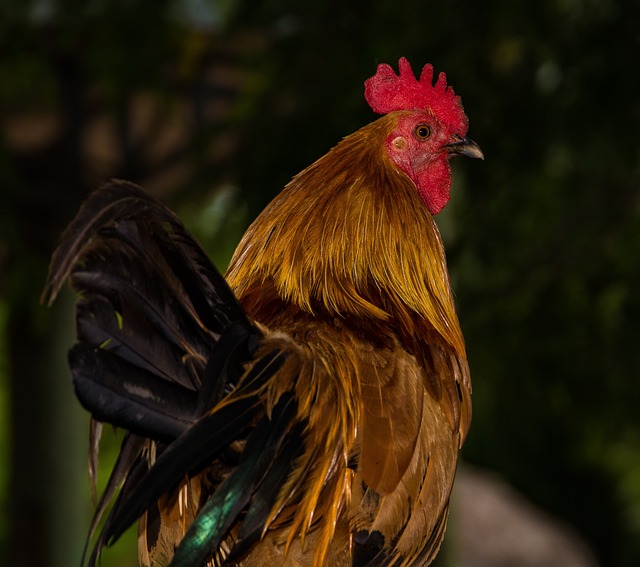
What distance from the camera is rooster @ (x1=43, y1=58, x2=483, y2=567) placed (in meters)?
2.30

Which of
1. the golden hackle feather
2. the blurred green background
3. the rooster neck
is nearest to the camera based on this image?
the golden hackle feather

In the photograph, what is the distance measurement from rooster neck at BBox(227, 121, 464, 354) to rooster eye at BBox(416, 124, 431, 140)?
0.43ft

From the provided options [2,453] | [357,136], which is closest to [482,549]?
[2,453]

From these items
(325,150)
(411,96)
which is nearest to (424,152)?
(411,96)

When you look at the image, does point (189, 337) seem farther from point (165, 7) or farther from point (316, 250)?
point (165, 7)

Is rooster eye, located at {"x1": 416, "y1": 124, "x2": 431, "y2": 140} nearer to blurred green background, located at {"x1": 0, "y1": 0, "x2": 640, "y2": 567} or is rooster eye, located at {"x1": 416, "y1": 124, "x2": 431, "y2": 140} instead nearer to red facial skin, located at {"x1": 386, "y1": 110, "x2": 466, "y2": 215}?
red facial skin, located at {"x1": 386, "y1": 110, "x2": 466, "y2": 215}

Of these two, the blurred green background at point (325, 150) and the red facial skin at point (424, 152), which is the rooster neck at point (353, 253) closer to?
the red facial skin at point (424, 152)

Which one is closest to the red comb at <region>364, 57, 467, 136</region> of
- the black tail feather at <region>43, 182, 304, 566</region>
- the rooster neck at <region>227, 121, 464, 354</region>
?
the rooster neck at <region>227, 121, 464, 354</region>

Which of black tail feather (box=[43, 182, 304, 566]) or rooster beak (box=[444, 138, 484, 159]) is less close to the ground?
rooster beak (box=[444, 138, 484, 159])

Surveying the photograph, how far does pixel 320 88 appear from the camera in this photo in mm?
5152

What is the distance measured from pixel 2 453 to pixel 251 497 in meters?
9.88

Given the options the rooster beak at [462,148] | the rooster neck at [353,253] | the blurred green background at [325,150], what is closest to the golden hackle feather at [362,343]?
the rooster neck at [353,253]

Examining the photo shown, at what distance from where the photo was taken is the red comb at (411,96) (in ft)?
10.5

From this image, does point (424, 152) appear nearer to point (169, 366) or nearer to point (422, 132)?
point (422, 132)
